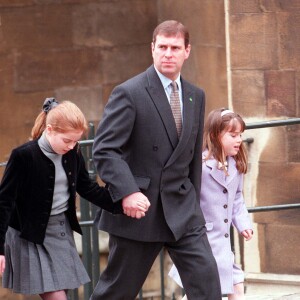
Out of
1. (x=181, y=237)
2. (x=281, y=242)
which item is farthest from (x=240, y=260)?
(x=181, y=237)

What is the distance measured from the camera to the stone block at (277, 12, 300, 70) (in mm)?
9242

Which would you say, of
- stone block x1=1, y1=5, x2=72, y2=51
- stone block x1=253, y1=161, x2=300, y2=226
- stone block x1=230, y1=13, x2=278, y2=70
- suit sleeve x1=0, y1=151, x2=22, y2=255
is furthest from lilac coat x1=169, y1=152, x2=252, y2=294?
stone block x1=1, y1=5, x2=72, y2=51

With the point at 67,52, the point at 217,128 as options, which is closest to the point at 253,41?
the point at 217,128

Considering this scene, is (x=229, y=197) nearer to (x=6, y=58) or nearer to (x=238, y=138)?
(x=238, y=138)

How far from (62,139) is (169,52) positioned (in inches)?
26.1

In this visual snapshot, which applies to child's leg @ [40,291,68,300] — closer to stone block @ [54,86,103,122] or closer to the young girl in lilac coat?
the young girl in lilac coat

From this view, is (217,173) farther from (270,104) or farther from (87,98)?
(87,98)

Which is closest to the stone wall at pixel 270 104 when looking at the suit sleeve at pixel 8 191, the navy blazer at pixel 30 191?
the navy blazer at pixel 30 191

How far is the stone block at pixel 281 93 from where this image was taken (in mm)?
9328

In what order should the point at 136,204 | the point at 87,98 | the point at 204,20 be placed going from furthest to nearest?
the point at 87,98 → the point at 204,20 → the point at 136,204

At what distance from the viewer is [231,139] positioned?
22.9 ft

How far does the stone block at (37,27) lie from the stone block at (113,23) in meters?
0.12

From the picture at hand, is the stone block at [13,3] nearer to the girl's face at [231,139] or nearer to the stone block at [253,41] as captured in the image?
the stone block at [253,41]

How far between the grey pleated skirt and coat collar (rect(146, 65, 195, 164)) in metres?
0.65
